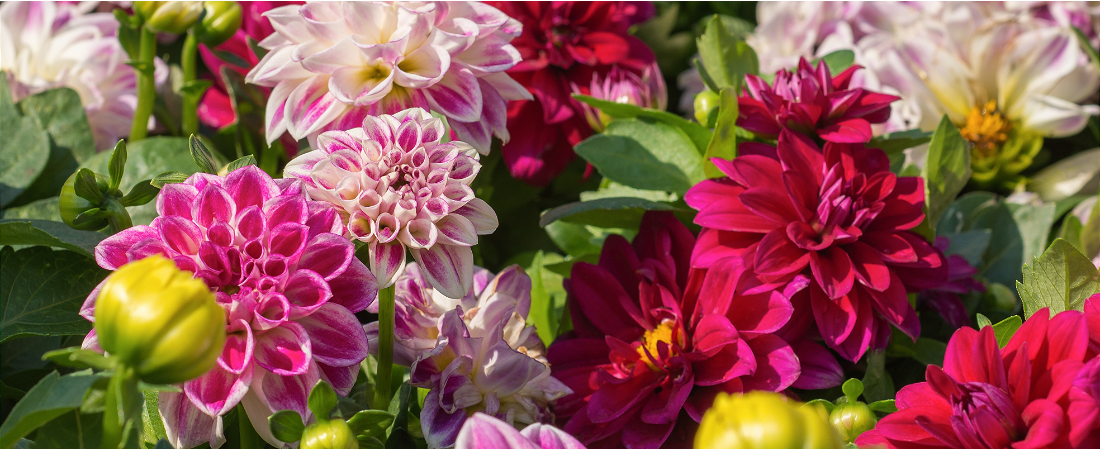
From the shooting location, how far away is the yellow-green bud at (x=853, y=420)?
38cm

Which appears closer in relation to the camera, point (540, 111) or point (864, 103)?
point (864, 103)

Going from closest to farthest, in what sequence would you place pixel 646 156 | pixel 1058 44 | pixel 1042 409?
1. pixel 1042 409
2. pixel 646 156
3. pixel 1058 44

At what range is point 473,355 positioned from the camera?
1.33 ft

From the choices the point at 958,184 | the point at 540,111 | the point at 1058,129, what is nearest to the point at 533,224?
the point at 540,111

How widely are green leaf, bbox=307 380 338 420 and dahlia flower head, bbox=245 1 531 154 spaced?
0.54 ft

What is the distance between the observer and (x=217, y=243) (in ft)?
1.09

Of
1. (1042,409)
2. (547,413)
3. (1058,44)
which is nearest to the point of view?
(1042,409)

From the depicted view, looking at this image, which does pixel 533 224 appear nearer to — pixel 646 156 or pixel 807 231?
pixel 646 156

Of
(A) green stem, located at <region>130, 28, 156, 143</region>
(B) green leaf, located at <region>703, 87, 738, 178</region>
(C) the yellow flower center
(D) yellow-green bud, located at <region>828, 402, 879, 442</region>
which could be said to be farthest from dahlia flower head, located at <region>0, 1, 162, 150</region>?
(C) the yellow flower center

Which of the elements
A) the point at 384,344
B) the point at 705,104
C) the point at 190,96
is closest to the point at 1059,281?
the point at 705,104

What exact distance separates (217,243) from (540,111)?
34 cm

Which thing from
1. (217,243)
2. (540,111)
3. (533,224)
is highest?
(217,243)

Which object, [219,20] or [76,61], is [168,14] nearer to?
[219,20]

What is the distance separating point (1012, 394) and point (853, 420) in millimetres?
73
